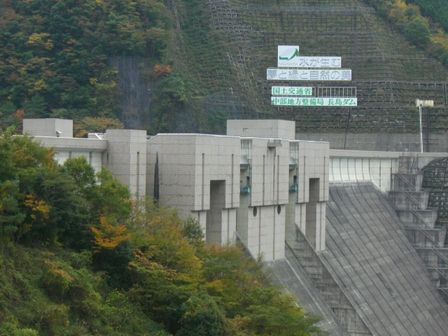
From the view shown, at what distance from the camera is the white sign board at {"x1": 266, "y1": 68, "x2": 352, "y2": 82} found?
3499 inches

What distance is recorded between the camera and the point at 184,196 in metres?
38.4

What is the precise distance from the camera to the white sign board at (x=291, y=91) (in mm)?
89000

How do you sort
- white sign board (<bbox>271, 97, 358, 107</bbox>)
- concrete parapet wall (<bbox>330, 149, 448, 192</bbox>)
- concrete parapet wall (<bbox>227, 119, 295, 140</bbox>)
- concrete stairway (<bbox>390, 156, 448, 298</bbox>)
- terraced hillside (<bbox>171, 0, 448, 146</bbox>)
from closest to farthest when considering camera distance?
concrete parapet wall (<bbox>227, 119, 295, 140</bbox>), concrete parapet wall (<bbox>330, 149, 448, 192</bbox>), concrete stairway (<bbox>390, 156, 448, 298</bbox>), white sign board (<bbox>271, 97, 358, 107</bbox>), terraced hillside (<bbox>171, 0, 448, 146</bbox>)

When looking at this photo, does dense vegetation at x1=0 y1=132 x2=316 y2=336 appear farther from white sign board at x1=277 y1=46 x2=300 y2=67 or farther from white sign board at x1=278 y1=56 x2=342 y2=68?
white sign board at x1=277 y1=46 x2=300 y2=67

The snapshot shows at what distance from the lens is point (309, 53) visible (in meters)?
91.5

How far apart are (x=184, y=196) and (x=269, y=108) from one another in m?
52.3

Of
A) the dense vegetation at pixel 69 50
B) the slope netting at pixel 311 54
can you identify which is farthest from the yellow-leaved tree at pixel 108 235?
the slope netting at pixel 311 54

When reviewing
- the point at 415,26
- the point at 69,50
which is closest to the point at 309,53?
the point at 415,26

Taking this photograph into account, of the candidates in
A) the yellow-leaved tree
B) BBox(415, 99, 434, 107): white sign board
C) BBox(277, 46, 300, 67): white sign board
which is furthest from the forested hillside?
the yellow-leaved tree

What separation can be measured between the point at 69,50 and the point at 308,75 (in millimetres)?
18310

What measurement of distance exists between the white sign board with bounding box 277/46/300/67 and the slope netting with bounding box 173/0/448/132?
108 centimetres

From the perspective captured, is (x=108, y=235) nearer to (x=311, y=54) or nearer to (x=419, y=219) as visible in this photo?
(x=419, y=219)

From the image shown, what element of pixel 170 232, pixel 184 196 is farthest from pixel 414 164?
pixel 170 232

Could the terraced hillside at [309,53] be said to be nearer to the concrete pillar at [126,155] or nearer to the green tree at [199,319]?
the concrete pillar at [126,155]
